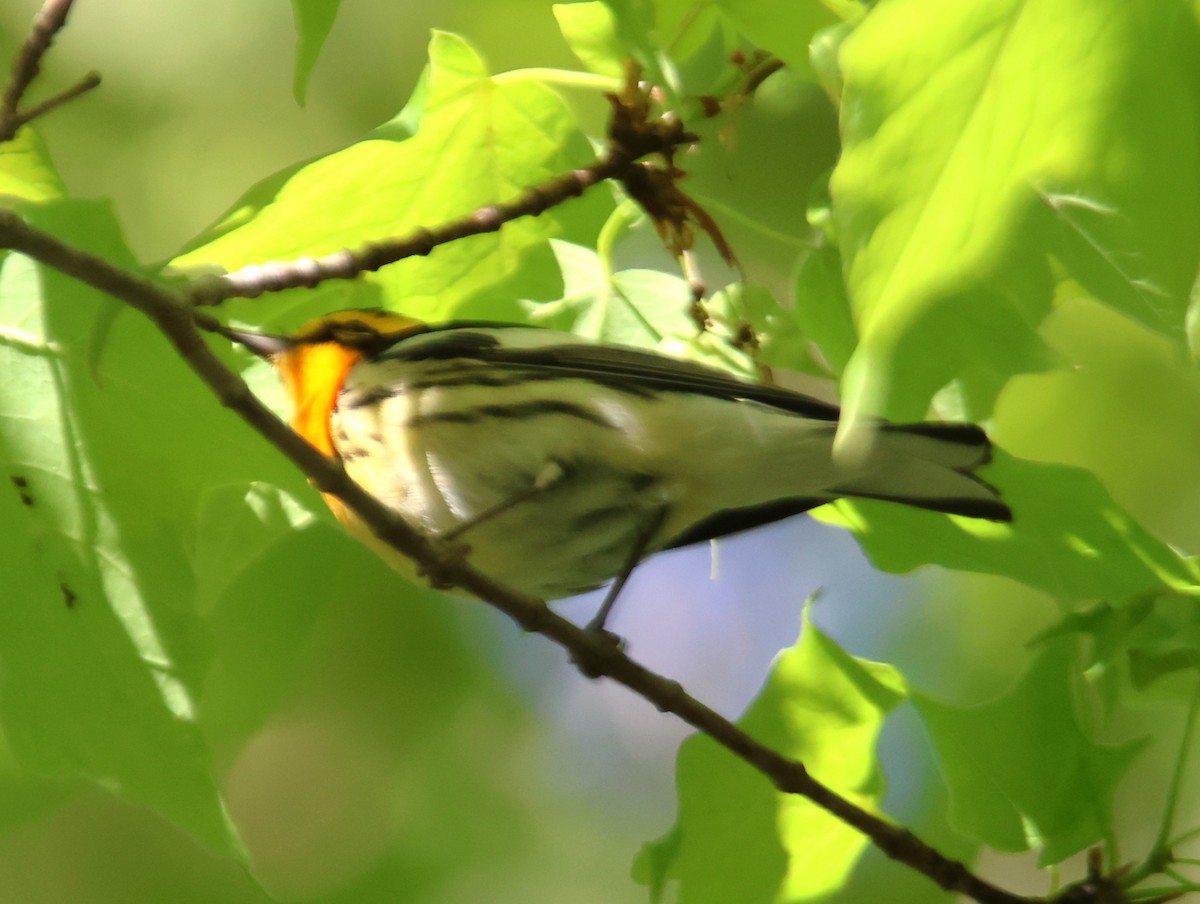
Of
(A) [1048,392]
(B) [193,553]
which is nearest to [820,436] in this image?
(B) [193,553]

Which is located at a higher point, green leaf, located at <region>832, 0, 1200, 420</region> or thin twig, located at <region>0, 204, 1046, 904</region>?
green leaf, located at <region>832, 0, 1200, 420</region>

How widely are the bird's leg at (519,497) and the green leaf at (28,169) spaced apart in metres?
0.76

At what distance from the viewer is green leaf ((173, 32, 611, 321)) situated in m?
1.74

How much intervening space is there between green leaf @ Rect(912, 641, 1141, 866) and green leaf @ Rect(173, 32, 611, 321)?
860 mm

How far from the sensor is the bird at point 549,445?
6.98ft

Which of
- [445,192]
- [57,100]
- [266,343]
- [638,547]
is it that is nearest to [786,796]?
[638,547]

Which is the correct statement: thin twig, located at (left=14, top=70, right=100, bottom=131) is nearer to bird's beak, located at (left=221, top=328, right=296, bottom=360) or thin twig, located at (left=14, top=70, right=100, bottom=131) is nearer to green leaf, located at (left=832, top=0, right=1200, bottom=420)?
bird's beak, located at (left=221, top=328, right=296, bottom=360)

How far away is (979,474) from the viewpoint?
1.84 metres

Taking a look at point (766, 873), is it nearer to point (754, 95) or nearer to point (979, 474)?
point (979, 474)

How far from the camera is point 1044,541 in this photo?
1.61 m

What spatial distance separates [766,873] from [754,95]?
42.7 inches

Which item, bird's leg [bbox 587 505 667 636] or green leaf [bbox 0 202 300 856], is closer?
green leaf [bbox 0 202 300 856]

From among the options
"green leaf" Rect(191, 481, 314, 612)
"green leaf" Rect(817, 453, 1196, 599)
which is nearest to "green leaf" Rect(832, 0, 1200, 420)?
"green leaf" Rect(817, 453, 1196, 599)

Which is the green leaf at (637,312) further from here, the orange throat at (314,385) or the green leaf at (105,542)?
the green leaf at (105,542)
